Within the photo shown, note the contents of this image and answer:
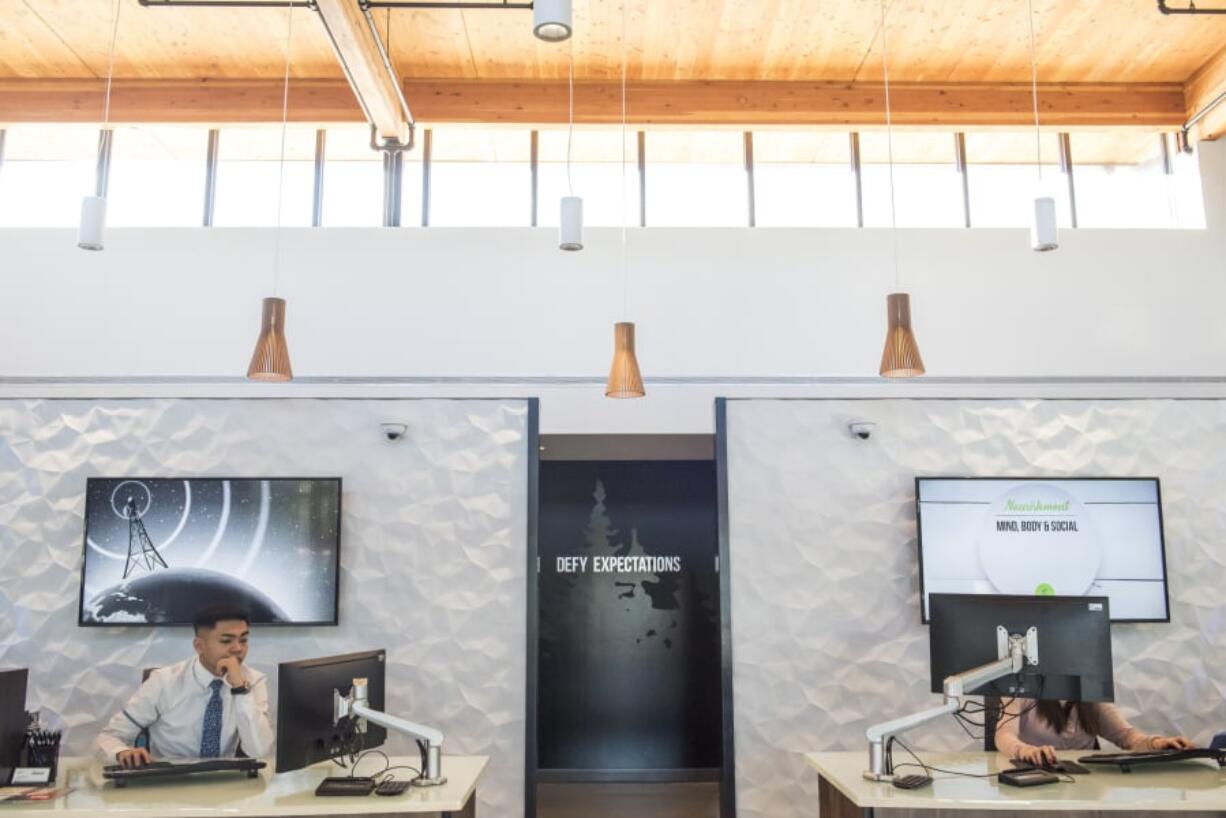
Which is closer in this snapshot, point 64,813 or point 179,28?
point 64,813

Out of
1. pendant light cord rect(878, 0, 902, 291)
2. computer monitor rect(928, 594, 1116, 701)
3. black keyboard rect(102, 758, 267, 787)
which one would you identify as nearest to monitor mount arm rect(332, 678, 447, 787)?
black keyboard rect(102, 758, 267, 787)

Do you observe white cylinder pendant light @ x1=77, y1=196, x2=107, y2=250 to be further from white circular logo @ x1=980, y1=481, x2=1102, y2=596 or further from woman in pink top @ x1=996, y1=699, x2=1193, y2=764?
white circular logo @ x1=980, y1=481, x2=1102, y2=596

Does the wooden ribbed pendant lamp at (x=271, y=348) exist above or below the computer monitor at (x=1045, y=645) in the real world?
above

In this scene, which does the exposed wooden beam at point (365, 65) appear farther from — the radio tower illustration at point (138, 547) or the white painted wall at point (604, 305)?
the radio tower illustration at point (138, 547)

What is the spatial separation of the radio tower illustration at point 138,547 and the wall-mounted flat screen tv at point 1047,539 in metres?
4.45

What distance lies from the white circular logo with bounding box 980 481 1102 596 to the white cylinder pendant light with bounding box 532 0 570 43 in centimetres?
393

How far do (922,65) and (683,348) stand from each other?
2.32 metres

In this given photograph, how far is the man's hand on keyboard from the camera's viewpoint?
352 centimetres

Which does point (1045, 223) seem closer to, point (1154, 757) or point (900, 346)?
point (900, 346)

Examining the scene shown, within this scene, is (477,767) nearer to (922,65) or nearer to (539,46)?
(539,46)

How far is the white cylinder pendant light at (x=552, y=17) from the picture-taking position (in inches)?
122

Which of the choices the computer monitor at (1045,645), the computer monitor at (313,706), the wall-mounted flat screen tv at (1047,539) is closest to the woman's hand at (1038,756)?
the computer monitor at (1045,645)

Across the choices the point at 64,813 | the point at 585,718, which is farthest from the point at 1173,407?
the point at 64,813

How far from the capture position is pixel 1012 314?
19.7 feet
